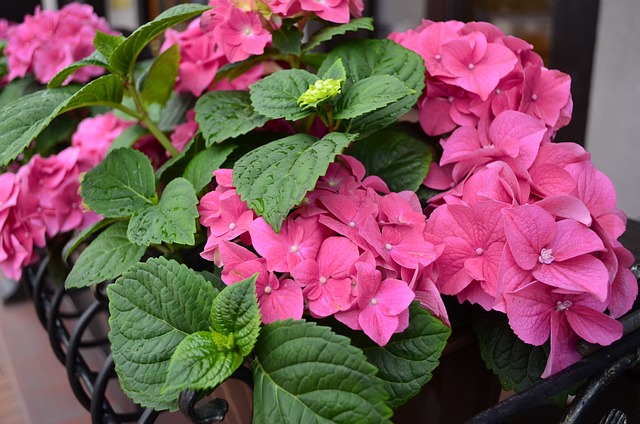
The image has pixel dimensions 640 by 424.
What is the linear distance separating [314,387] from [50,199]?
21.8 inches

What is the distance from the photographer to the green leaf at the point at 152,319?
0.46m

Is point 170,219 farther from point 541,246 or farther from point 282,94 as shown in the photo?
point 541,246

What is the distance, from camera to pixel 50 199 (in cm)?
82

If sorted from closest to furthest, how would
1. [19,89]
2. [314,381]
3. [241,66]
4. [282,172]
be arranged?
1. [314,381]
2. [282,172]
3. [241,66]
4. [19,89]

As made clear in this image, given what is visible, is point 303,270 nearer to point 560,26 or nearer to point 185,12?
point 185,12

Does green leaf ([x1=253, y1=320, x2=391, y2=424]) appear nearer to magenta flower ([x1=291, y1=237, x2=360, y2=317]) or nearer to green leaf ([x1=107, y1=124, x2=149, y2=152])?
magenta flower ([x1=291, y1=237, x2=360, y2=317])

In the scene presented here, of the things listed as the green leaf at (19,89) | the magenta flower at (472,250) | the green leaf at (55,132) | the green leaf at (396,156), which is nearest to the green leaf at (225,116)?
the green leaf at (396,156)

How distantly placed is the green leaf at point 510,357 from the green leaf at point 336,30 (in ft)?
1.07

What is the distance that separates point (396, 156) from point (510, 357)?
0.23 metres

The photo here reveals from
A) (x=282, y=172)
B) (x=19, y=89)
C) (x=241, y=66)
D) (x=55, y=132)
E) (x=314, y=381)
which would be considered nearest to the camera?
(x=314, y=381)

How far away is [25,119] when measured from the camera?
0.62 m

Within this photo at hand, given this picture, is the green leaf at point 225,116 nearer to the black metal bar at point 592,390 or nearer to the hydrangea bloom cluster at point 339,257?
the hydrangea bloom cluster at point 339,257

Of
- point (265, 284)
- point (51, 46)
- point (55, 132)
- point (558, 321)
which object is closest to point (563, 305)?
point (558, 321)

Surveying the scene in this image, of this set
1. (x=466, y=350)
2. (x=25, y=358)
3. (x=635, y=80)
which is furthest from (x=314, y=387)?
(x=635, y=80)
